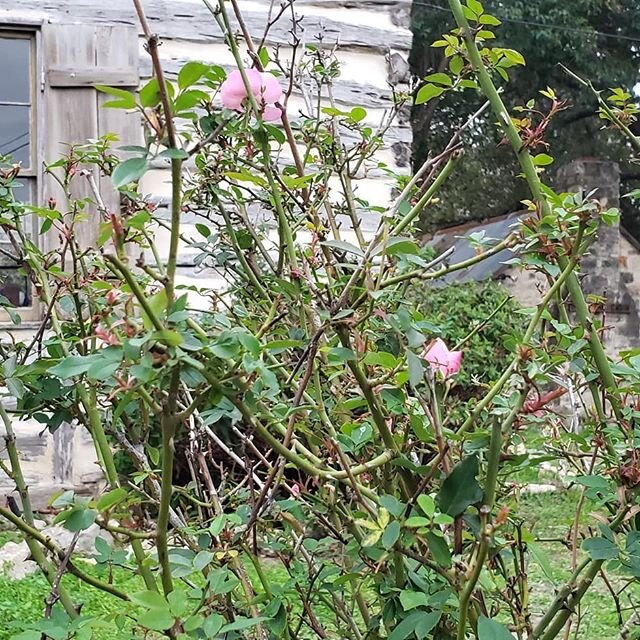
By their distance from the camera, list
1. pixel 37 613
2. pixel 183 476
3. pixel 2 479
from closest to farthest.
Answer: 1. pixel 37 613
2. pixel 2 479
3. pixel 183 476

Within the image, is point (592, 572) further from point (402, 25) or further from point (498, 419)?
point (402, 25)

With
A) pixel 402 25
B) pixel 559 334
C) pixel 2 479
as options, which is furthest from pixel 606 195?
pixel 559 334

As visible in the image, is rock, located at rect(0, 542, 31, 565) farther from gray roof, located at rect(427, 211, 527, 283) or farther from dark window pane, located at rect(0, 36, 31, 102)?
gray roof, located at rect(427, 211, 527, 283)

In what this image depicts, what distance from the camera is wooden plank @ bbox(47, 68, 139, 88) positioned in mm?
3969

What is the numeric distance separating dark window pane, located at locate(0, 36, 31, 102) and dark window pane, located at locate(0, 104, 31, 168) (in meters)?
0.06

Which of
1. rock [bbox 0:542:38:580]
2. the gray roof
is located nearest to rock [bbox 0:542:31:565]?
rock [bbox 0:542:38:580]

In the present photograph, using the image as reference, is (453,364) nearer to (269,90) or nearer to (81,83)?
(269,90)

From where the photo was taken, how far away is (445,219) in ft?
65.0

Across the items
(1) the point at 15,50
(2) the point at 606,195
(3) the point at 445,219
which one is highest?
(1) the point at 15,50

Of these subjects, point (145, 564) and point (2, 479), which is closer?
point (145, 564)

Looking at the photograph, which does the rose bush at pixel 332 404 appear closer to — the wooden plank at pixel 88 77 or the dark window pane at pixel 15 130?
the wooden plank at pixel 88 77

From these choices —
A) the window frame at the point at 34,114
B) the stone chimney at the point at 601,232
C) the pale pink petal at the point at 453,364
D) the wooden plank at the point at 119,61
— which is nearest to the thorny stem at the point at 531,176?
the pale pink petal at the point at 453,364

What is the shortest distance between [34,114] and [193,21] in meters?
0.93

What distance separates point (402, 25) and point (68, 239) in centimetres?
368
